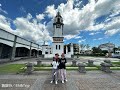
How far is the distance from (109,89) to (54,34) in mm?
32367

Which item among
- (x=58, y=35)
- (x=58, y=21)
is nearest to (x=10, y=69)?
(x=58, y=35)

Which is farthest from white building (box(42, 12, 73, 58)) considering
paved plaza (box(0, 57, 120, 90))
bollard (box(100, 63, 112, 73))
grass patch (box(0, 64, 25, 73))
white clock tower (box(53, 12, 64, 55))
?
paved plaza (box(0, 57, 120, 90))

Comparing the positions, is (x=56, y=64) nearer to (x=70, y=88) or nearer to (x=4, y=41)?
(x=70, y=88)

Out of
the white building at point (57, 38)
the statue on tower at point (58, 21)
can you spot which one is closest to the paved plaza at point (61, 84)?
the white building at point (57, 38)

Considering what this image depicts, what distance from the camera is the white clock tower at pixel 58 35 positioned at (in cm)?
3753

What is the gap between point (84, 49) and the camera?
127 metres

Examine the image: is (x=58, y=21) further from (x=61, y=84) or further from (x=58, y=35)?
(x=61, y=84)

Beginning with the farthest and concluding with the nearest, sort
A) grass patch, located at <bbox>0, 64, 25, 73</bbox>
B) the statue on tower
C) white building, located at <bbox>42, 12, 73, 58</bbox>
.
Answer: the statue on tower, white building, located at <bbox>42, 12, 73, 58</bbox>, grass patch, located at <bbox>0, 64, 25, 73</bbox>

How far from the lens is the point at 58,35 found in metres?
38.2

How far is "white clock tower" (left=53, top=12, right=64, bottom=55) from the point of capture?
37.5 meters

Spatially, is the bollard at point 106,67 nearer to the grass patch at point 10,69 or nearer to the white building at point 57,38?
the grass patch at point 10,69

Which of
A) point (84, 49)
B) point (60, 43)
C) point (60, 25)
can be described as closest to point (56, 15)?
point (60, 25)

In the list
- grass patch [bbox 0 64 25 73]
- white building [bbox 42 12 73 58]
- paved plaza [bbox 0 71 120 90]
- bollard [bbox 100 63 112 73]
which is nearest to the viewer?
paved plaza [bbox 0 71 120 90]

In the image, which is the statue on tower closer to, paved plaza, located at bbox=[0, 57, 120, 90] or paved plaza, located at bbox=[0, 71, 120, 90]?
paved plaza, located at bbox=[0, 57, 120, 90]
